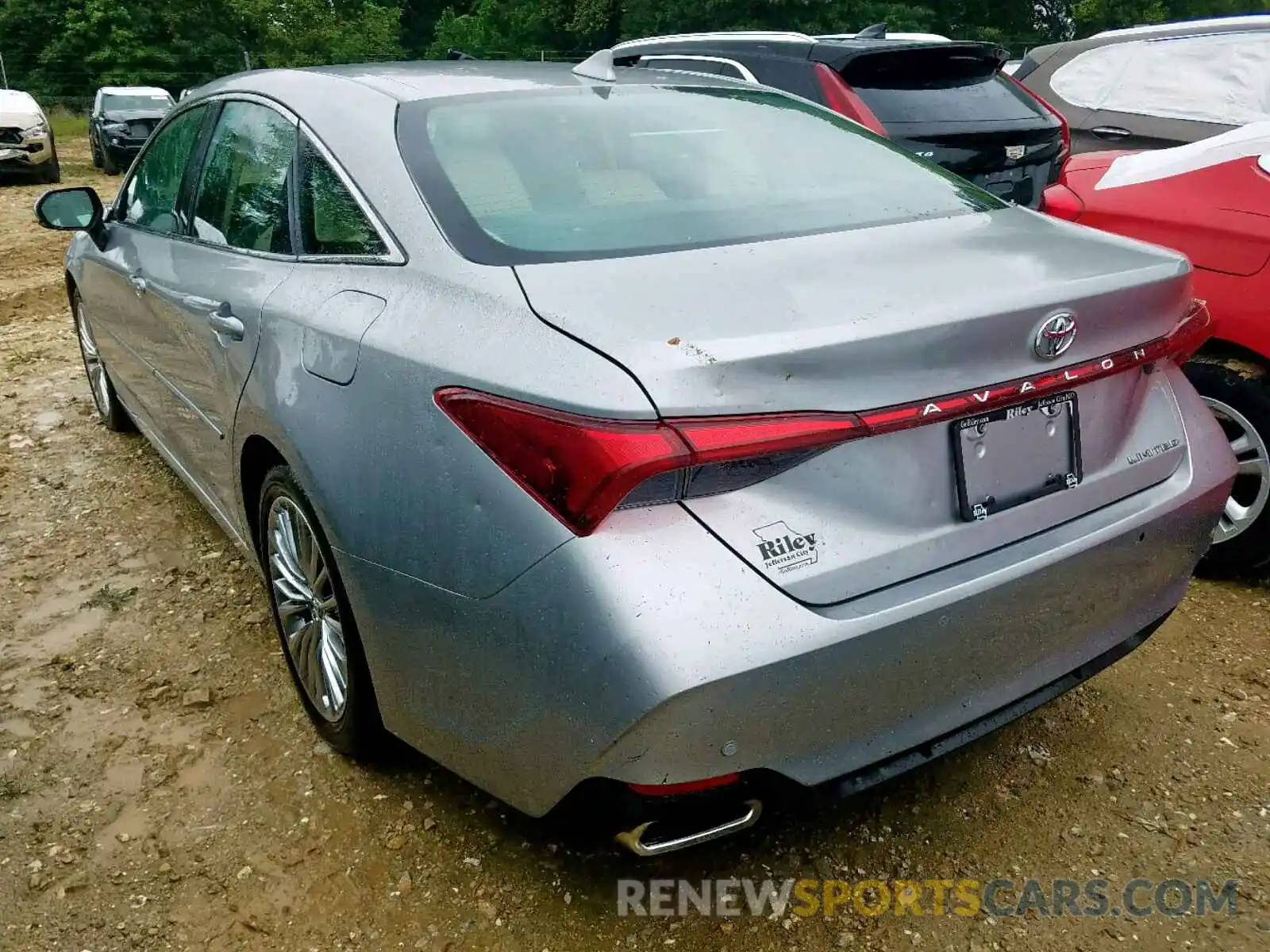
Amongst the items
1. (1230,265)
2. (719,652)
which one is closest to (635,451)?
(719,652)

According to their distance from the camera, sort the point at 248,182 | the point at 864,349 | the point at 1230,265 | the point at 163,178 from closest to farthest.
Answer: the point at 864,349
the point at 248,182
the point at 1230,265
the point at 163,178

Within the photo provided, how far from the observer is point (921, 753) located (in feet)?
6.19

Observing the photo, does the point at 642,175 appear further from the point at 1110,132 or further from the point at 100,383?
the point at 1110,132

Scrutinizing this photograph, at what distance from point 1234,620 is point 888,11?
32.4 metres

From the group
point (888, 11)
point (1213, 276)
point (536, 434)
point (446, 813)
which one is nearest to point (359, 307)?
point (536, 434)

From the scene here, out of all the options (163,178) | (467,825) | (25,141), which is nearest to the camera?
(467,825)

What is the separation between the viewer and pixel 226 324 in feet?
8.62

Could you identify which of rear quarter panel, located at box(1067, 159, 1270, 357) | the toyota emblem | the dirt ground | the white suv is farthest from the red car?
the white suv

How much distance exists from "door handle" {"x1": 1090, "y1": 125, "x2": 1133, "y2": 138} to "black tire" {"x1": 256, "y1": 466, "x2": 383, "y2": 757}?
506cm

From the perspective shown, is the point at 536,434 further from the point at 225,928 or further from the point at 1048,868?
the point at 1048,868

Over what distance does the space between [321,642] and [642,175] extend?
1305 mm

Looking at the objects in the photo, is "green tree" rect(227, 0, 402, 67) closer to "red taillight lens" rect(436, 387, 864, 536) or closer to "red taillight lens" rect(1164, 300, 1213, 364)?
"red taillight lens" rect(1164, 300, 1213, 364)

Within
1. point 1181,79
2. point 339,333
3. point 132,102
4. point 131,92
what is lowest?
point 132,102

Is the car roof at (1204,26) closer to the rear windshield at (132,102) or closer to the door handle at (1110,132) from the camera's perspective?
the door handle at (1110,132)
